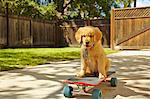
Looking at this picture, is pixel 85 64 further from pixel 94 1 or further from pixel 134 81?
pixel 94 1

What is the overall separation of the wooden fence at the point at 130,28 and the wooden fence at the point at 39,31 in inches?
82.1

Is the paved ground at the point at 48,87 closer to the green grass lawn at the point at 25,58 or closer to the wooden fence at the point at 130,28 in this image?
the green grass lawn at the point at 25,58

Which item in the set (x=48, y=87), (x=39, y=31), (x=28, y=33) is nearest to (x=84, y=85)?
(x=48, y=87)

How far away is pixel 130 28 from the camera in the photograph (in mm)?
15625

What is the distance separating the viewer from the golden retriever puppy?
12.8 ft

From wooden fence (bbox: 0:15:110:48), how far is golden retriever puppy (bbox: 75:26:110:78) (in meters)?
10.8

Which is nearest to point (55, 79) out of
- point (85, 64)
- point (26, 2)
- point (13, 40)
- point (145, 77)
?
point (85, 64)

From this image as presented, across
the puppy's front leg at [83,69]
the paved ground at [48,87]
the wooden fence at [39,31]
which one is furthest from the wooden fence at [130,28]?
the puppy's front leg at [83,69]

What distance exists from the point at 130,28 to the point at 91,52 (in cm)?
1192

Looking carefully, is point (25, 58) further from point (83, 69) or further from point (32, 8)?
point (32, 8)

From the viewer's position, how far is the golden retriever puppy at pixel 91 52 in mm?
3900

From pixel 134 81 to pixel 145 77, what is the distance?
615mm

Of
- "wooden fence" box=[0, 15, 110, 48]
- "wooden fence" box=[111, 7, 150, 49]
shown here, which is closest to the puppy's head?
"wooden fence" box=[0, 15, 110, 48]

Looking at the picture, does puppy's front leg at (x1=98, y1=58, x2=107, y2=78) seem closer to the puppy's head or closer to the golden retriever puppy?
the golden retriever puppy
